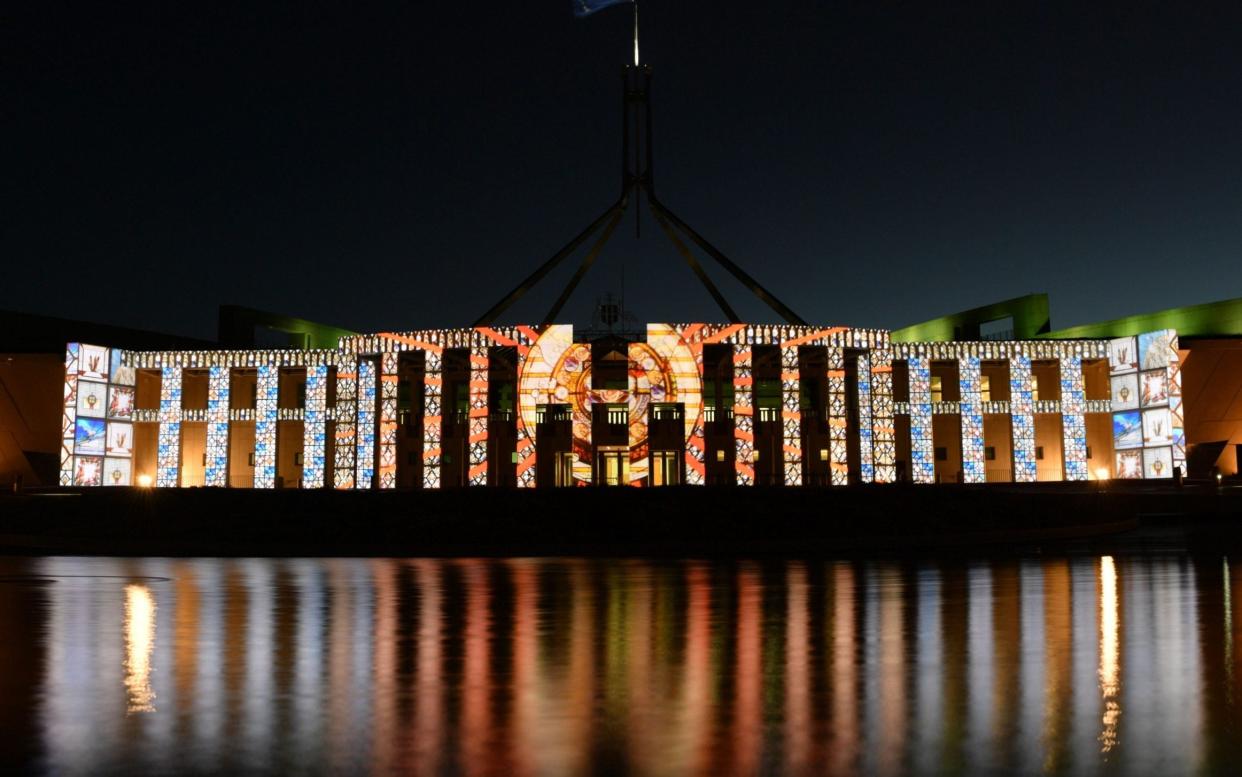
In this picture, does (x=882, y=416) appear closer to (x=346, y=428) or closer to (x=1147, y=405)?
(x=1147, y=405)

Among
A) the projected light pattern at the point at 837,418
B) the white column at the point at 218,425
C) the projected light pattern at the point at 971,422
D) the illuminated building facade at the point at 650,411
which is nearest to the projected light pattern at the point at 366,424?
the illuminated building facade at the point at 650,411

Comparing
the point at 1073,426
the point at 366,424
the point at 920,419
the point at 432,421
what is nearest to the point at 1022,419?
the point at 1073,426

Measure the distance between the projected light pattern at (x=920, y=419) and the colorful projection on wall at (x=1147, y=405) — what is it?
362 inches

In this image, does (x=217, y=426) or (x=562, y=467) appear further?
(x=217, y=426)

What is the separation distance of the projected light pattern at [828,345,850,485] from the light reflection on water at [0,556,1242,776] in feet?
110

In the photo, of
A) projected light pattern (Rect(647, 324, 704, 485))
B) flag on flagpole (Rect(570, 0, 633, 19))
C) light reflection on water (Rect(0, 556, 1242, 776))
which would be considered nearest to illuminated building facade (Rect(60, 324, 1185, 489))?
projected light pattern (Rect(647, 324, 704, 485))

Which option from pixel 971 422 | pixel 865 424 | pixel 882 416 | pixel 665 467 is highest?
pixel 882 416

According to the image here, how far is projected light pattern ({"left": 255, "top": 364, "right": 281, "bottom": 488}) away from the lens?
57500 mm

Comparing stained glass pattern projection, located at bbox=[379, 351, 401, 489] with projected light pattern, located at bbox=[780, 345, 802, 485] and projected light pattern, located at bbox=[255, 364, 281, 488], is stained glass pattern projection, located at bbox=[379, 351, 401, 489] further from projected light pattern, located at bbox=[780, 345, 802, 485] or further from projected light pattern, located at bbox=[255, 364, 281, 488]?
projected light pattern, located at bbox=[780, 345, 802, 485]

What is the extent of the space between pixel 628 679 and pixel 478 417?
4269 centimetres

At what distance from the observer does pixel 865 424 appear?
52.3m

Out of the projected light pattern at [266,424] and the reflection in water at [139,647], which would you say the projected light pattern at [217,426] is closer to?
the projected light pattern at [266,424]

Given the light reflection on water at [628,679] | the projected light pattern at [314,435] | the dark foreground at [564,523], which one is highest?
the projected light pattern at [314,435]

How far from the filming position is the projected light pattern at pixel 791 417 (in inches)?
1967
